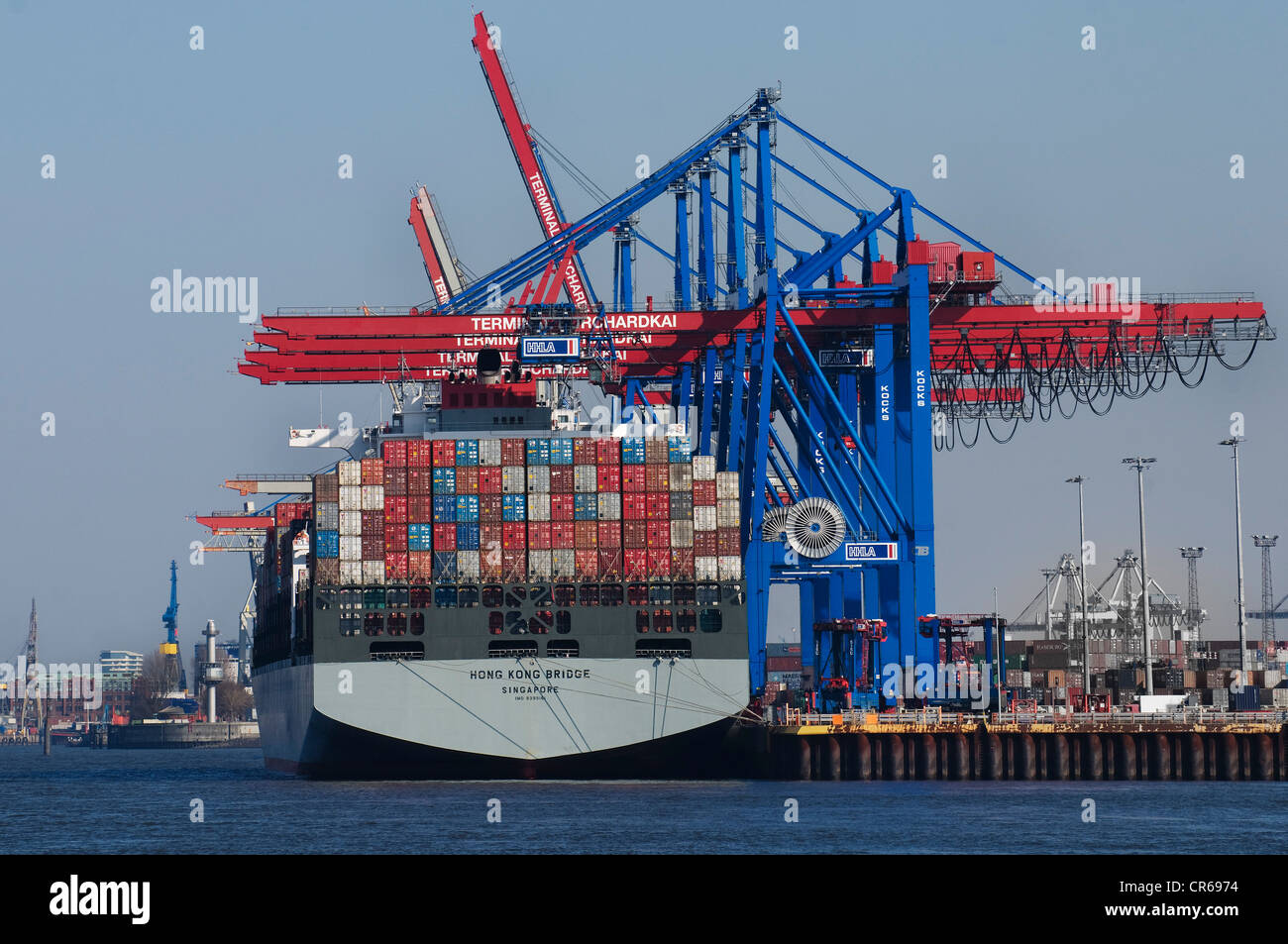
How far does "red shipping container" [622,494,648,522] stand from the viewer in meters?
65.3

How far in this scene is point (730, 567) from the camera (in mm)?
65375

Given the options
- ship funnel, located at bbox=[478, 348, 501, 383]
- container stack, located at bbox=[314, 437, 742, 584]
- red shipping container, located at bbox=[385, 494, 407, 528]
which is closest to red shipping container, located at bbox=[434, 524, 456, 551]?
container stack, located at bbox=[314, 437, 742, 584]

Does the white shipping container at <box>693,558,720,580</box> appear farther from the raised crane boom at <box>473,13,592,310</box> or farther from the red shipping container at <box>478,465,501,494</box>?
the raised crane boom at <box>473,13,592,310</box>

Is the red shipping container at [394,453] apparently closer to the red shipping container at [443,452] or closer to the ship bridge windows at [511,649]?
the red shipping container at [443,452]

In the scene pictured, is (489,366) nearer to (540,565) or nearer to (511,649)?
(540,565)

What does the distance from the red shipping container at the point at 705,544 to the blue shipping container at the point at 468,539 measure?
785 cm

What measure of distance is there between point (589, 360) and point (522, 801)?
2492cm

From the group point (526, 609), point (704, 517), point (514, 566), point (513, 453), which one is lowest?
point (526, 609)

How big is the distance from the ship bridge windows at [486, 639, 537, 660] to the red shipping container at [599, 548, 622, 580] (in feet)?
11.5

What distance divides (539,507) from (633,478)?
3.58 m

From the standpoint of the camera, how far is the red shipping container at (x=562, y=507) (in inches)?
2566
